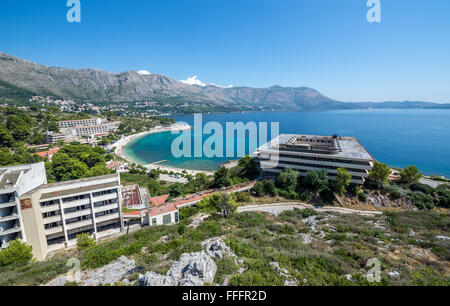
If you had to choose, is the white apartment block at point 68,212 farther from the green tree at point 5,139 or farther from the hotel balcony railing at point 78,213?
the green tree at point 5,139

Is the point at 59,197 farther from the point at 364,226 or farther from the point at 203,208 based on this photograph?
the point at 364,226

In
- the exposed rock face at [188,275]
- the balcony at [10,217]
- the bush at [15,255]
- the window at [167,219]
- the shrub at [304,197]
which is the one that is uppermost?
the exposed rock face at [188,275]

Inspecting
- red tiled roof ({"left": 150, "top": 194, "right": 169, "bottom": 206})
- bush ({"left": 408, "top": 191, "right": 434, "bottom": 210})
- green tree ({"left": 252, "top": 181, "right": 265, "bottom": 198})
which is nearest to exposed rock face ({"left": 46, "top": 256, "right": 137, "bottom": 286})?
red tiled roof ({"left": 150, "top": 194, "right": 169, "bottom": 206})

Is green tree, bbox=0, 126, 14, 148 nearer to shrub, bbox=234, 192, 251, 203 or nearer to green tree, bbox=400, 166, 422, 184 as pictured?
shrub, bbox=234, 192, 251, 203

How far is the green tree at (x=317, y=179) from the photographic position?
3238 centimetres

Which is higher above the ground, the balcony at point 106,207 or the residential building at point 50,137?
the residential building at point 50,137

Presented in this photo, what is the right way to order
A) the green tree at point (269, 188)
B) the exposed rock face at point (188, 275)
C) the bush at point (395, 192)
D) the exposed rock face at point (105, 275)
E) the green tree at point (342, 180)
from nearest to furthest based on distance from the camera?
1. the exposed rock face at point (188, 275)
2. the exposed rock face at point (105, 275)
3. the bush at point (395, 192)
4. the green tree at point (342, 180)
5. the green tree at point (269, 188)

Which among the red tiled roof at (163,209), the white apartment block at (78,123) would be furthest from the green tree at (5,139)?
the red tiled roof at (163,209)

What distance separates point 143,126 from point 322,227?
4838 inches

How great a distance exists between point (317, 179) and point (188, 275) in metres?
28.6

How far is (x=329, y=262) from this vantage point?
1248cm

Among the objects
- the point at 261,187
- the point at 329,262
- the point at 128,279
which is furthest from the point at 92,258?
the point at 261,187

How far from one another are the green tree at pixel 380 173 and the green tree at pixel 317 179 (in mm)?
7334

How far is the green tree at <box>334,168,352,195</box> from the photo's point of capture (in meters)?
31.3
